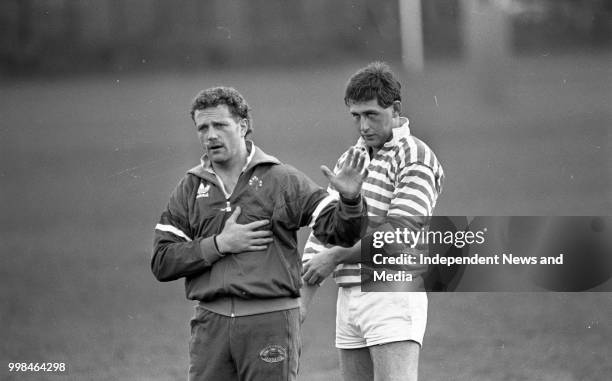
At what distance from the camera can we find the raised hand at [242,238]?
2584 mm

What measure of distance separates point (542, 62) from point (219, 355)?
1891mm

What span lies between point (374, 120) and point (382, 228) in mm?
330

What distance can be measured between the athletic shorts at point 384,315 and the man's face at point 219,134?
554 mm

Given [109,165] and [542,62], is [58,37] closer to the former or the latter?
[109,165]

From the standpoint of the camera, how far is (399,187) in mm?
2725

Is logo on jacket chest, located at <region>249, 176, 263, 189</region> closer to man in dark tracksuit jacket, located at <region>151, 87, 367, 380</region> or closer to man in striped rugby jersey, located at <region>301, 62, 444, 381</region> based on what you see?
man in dark tracksuit jacket, located at <region>151, 87, 367, 380</region>

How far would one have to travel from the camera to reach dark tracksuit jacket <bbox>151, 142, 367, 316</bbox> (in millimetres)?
2596

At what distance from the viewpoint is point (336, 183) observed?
246 cm

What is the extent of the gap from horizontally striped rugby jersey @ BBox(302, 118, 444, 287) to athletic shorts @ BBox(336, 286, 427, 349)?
0.07 metres

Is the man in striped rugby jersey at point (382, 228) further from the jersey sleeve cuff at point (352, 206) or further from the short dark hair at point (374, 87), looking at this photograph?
the jersey sleeve cuff at point (352, 206)

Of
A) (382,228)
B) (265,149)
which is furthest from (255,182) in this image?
(265,149)

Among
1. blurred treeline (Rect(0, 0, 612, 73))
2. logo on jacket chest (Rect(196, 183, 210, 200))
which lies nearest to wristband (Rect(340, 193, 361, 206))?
logo on jacket chest (Rect(196, 183, 210, 200))

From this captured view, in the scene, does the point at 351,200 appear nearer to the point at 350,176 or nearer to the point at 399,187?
the point at 350,176

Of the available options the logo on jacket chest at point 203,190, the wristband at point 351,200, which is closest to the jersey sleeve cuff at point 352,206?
the wristband at point 351,200
